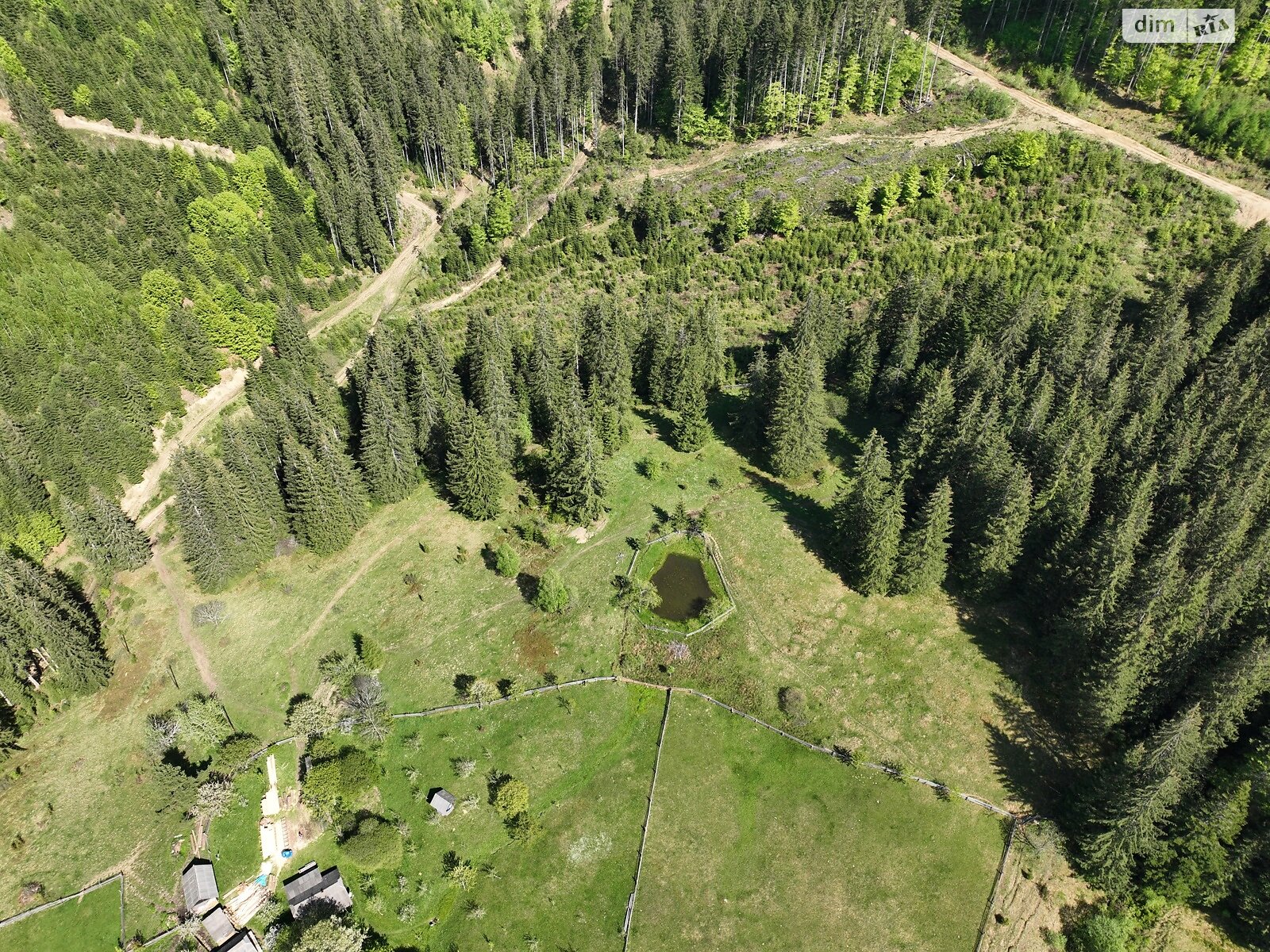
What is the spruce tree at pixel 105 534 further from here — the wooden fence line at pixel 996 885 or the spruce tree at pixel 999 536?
the spruce tree at pixel 999 536

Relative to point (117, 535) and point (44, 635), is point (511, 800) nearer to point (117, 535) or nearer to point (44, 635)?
point (44, 635)

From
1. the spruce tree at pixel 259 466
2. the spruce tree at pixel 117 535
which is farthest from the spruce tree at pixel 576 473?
the spruce tree at pixel 117 535

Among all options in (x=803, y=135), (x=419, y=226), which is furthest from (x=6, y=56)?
(x=803, y=135)

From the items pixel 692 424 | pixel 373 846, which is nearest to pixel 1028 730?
pixel 692 424

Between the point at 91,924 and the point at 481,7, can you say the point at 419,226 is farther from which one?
the point at 91,924

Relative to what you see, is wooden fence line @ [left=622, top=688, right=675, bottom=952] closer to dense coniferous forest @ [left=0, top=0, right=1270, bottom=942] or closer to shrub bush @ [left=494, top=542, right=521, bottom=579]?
shrub bush @ [left=494, top=542, right=521, bottom=579]

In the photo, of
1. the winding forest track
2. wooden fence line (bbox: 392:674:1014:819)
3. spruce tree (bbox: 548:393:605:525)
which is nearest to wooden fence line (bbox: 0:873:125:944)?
wooden fence line (bbox: 392:674:1014:819)
